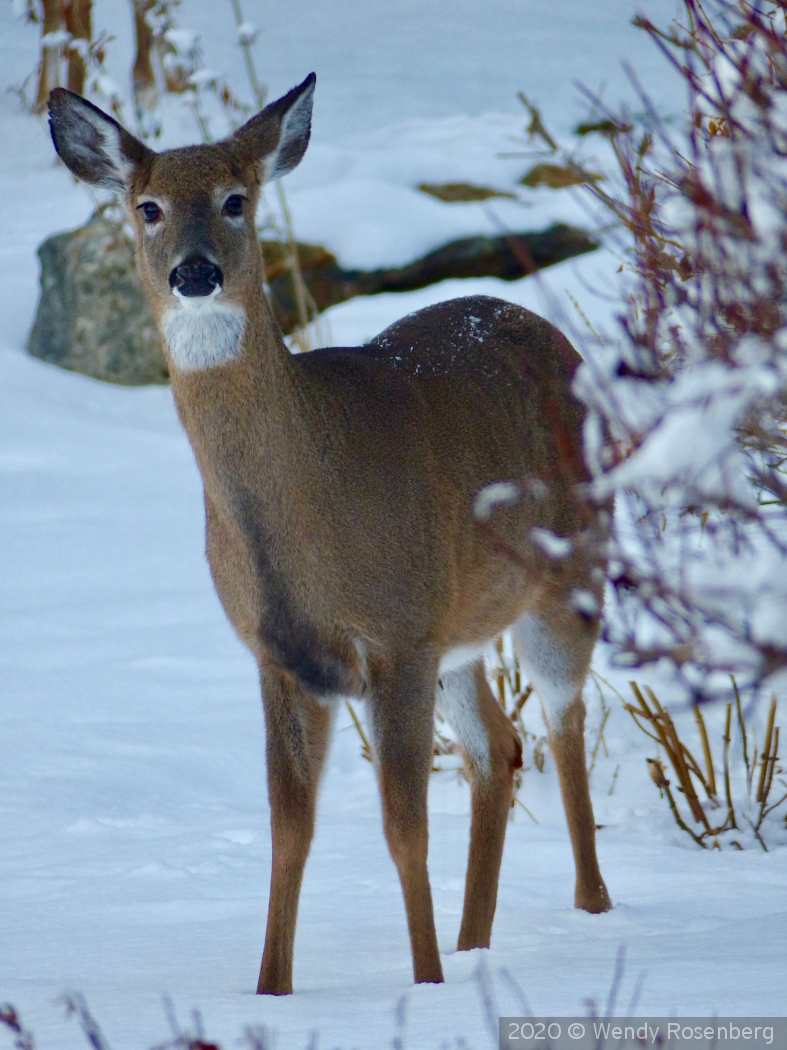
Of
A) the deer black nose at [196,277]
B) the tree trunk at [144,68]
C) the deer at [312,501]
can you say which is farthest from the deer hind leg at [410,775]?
the tree trunk at [144,68]

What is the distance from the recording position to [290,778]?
3.81m

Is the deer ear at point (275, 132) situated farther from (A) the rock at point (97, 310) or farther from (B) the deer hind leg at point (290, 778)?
(A) the rock at point (97, 310)

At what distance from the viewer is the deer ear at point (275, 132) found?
160 inches

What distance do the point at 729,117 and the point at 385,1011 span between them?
2035 millimetres

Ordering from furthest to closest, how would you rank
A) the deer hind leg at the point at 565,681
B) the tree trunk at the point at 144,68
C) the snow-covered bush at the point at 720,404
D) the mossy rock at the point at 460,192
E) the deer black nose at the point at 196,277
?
the tree trunk at the point at 144,68, the mossy rock at the point at 460,192, the deer hind leg at the point at 565,681, the deer black nose at the point at 196,277, the snow-covered bush at the point at 720,404

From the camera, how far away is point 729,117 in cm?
212

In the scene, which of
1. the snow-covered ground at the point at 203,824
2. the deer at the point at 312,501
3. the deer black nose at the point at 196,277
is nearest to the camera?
the snow-covered ground at the point at 203,824

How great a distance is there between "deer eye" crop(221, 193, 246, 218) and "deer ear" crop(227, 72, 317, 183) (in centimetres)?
24

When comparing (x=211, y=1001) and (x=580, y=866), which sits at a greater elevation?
(x=211, y=1001)

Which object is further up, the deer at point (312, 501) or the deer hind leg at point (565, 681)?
the deer at point (312, 501)

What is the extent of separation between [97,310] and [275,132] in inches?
313

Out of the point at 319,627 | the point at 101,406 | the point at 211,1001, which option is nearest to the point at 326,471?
the point at 319,627

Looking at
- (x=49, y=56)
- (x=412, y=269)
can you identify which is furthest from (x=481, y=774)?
(x=49, y=56)

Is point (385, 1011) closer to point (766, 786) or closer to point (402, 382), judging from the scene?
point (402, 382)
